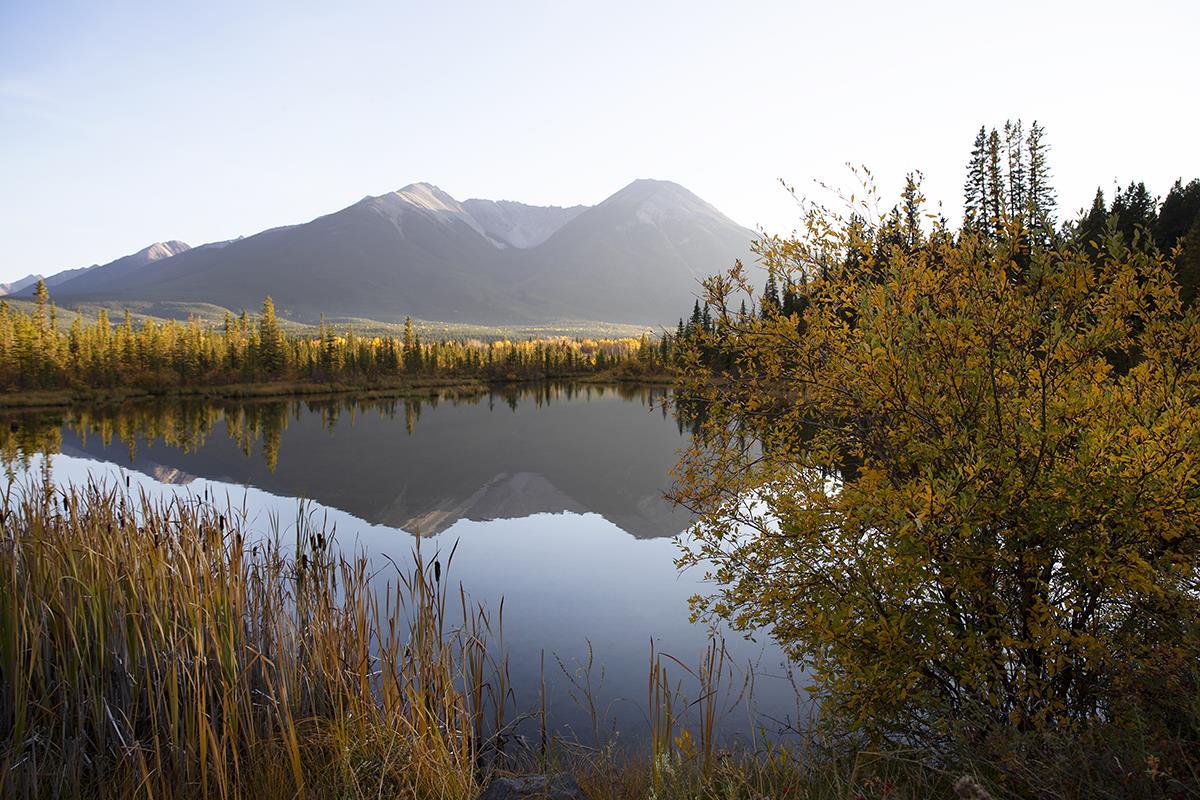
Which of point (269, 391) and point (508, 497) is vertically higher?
point (269, 391)

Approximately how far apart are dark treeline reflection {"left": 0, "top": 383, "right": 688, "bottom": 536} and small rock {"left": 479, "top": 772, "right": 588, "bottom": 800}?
7.48 meters

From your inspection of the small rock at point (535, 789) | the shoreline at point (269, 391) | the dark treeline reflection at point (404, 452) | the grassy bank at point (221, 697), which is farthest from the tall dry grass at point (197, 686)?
the shoreline at point (269, 391)

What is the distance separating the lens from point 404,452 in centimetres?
3603

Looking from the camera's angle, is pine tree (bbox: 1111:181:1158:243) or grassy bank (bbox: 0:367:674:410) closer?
pine tree (bbox: 1111:181:1158:243)

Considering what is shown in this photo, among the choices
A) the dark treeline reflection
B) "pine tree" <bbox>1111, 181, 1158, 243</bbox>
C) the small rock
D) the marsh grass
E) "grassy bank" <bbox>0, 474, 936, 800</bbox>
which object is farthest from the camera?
"pine tree" <bbox>1111, 181, 1158, 243</bbox>

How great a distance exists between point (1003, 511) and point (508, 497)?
69.5 ft

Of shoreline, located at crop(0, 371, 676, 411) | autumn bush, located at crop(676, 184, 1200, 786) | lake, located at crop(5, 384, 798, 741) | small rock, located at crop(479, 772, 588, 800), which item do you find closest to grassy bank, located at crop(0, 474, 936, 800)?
small rock, located at crop(479, 772, 588, 800)

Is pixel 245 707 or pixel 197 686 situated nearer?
pixel 197 686

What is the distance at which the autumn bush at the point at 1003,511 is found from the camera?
477cm

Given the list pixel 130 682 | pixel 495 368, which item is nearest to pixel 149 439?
pixel 130 682

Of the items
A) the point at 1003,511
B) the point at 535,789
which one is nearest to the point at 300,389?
the point at 535,789

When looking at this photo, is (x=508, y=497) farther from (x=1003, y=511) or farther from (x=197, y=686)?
(x=1003, y=511)

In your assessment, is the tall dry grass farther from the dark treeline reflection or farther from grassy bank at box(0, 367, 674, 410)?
grassy bank at box(0, 367, 674, 410)

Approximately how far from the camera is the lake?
977cm
